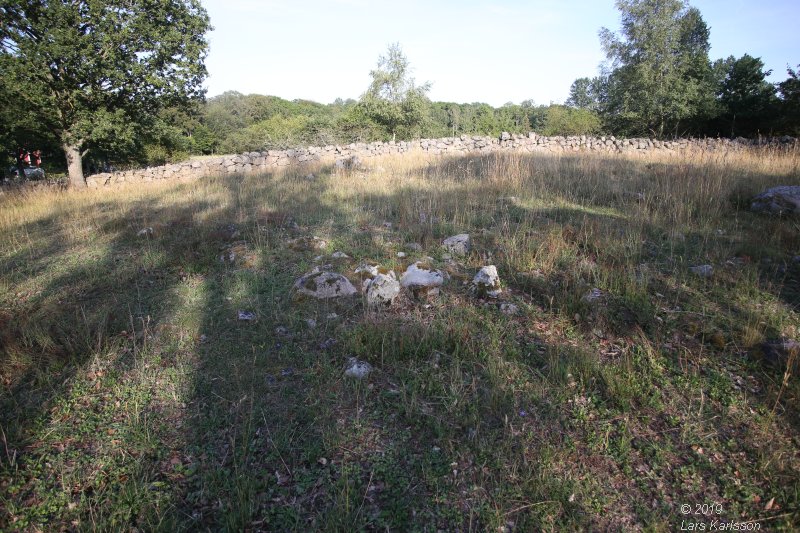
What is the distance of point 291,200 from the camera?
8336mm

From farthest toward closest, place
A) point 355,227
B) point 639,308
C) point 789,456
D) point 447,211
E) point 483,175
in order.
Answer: point 483,175 → point 447,211 → point 355,227 → point 639,308 → point 789,456

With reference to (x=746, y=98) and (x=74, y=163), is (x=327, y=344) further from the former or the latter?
(x=746, y=98)

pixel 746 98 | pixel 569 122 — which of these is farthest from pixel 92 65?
pixel 569 122

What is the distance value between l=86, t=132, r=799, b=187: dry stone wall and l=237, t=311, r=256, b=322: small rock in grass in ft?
30.4

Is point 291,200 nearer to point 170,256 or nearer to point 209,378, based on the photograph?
point 170,256

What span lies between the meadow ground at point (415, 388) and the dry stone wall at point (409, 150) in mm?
9059

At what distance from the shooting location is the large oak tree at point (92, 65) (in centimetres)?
1083

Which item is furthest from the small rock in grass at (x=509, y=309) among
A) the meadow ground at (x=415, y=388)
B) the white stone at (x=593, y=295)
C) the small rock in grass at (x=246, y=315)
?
the small rock in grass at (x=246, y=315)

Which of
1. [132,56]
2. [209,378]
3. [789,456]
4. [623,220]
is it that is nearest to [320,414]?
[209,378]

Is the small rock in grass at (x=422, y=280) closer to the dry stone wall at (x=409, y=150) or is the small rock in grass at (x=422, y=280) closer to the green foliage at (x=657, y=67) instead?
the dry stone wall at (x=409, y=150)

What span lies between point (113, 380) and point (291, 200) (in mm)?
5983

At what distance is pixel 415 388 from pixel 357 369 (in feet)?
1.58

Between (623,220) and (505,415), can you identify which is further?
(623,220)

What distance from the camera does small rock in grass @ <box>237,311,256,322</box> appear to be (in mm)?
3608
